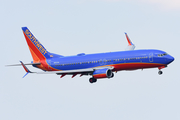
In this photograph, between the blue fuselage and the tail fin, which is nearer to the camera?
the blue fuselage

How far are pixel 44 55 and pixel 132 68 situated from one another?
1915 cm

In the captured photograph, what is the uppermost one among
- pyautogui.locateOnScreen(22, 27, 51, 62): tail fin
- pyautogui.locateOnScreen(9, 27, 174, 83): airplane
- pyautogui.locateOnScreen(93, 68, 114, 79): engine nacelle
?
pyautogui.locateOnScreen(22, 27, 51, 62): tail fin

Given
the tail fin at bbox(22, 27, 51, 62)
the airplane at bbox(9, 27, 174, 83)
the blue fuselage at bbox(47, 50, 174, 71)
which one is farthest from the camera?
the tail fin at bbox(22, 27, 51, 62)

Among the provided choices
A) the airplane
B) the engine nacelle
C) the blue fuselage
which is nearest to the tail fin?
the airplane

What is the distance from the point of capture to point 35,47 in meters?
76.7

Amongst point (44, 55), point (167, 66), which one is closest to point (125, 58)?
point (167, 66)

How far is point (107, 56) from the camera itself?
222 feet

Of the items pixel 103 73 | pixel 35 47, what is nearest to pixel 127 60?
pixel 103 73

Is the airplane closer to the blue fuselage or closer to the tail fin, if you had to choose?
the blue fuselage

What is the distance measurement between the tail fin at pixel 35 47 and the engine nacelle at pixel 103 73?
13350 millimetres

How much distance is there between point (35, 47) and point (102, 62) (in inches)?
633

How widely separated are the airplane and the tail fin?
1.04ft

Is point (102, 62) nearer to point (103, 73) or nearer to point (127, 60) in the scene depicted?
point (103, 73)

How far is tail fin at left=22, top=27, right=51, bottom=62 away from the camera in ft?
250
